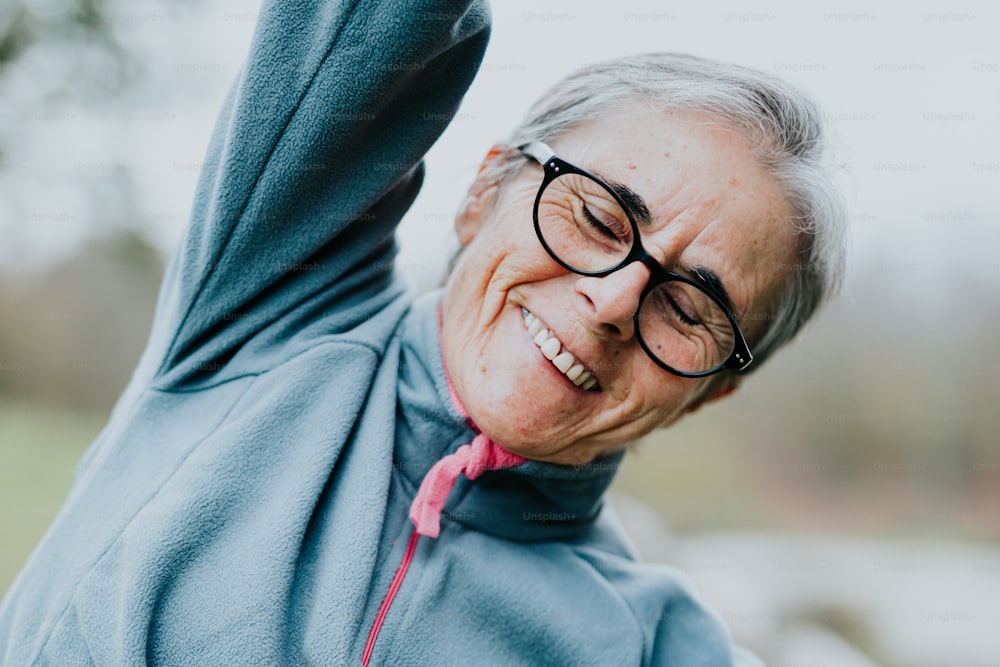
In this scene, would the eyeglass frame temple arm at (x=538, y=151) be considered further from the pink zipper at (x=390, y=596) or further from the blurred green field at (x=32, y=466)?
the blurred green field at (x=32, y=466)

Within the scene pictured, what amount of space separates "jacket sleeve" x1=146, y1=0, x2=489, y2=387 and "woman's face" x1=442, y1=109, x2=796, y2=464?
20 cm

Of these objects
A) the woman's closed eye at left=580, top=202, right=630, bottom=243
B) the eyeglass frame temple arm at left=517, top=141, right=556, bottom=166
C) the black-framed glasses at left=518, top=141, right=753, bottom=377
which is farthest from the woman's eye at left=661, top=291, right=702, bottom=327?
the eyeglass frame temple arm at left=517, top=141, right=556, bottom=166

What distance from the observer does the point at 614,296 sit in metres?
1.00

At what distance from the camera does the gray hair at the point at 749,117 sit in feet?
3.60

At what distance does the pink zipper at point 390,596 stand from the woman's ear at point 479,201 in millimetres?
514

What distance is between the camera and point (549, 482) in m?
1.20

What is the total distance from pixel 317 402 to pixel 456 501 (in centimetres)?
28

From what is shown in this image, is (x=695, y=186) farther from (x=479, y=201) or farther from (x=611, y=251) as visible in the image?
(x=479, y=201)

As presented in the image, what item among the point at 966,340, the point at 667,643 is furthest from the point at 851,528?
the point at 667,643

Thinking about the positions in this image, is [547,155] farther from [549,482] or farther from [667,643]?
[667,643]

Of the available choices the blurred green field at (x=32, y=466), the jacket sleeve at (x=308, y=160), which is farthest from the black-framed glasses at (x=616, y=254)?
the blurred green field at (x=32, y=466)

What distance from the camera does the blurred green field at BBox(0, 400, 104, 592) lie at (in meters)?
4.45

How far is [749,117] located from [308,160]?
0.69 meters

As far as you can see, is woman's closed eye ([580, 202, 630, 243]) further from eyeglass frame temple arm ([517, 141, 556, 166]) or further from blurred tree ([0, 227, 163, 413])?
blurred tree ([0, 227, 163, 413])
